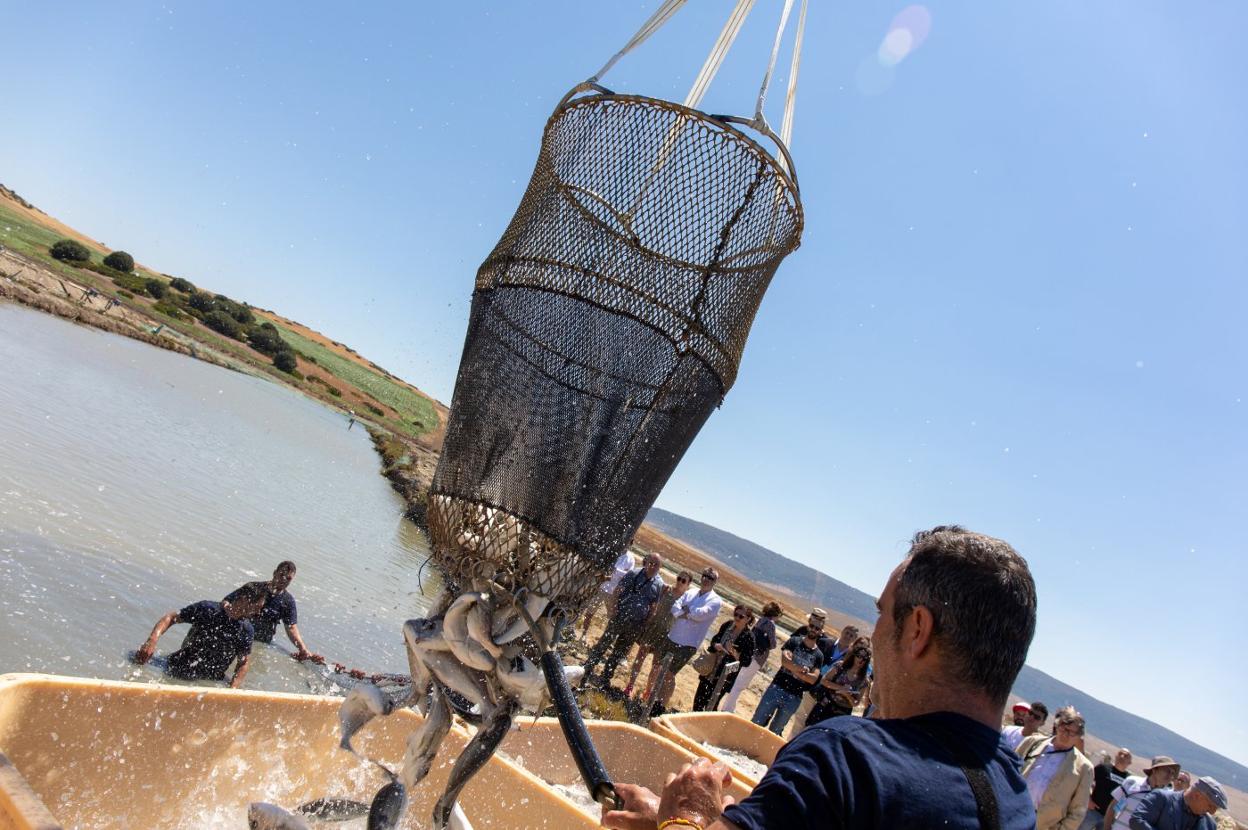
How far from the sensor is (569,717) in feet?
7.27

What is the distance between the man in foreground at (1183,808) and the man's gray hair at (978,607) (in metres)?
7.22

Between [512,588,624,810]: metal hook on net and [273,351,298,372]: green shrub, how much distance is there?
69271 millimetres

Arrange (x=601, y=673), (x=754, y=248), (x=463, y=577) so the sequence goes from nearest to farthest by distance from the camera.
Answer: (x=463, y=577)
(x=754, y=248)
(x=601, y=673)

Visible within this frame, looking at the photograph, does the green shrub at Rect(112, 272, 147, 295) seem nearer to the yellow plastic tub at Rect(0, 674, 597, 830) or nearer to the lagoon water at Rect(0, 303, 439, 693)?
the lagoon water at Rect(0, 303, 439, 693)

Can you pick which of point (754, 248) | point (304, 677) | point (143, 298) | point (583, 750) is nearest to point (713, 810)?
point (583, 750)

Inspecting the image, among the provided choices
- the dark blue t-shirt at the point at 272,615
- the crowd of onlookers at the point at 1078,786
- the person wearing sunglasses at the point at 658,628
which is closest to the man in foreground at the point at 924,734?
the crowd of onlookers at the point at 1078,786

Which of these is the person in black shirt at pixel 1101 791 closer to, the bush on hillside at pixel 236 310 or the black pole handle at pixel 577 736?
the black pole handle at pixel 577 736

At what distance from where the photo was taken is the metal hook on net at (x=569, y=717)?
6.87 ft

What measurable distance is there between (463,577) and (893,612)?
1.38 metres

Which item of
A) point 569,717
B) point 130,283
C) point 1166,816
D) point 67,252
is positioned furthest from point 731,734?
point 130,283

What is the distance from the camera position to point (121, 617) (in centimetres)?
777

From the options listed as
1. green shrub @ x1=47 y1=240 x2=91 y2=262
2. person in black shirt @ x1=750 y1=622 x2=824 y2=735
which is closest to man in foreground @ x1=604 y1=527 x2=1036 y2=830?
person in black shirt @ x1=750 y1=622 x2=824 y2=735

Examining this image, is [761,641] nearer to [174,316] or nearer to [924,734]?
[924,734]

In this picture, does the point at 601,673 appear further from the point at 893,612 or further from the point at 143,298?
the point at 143,298
